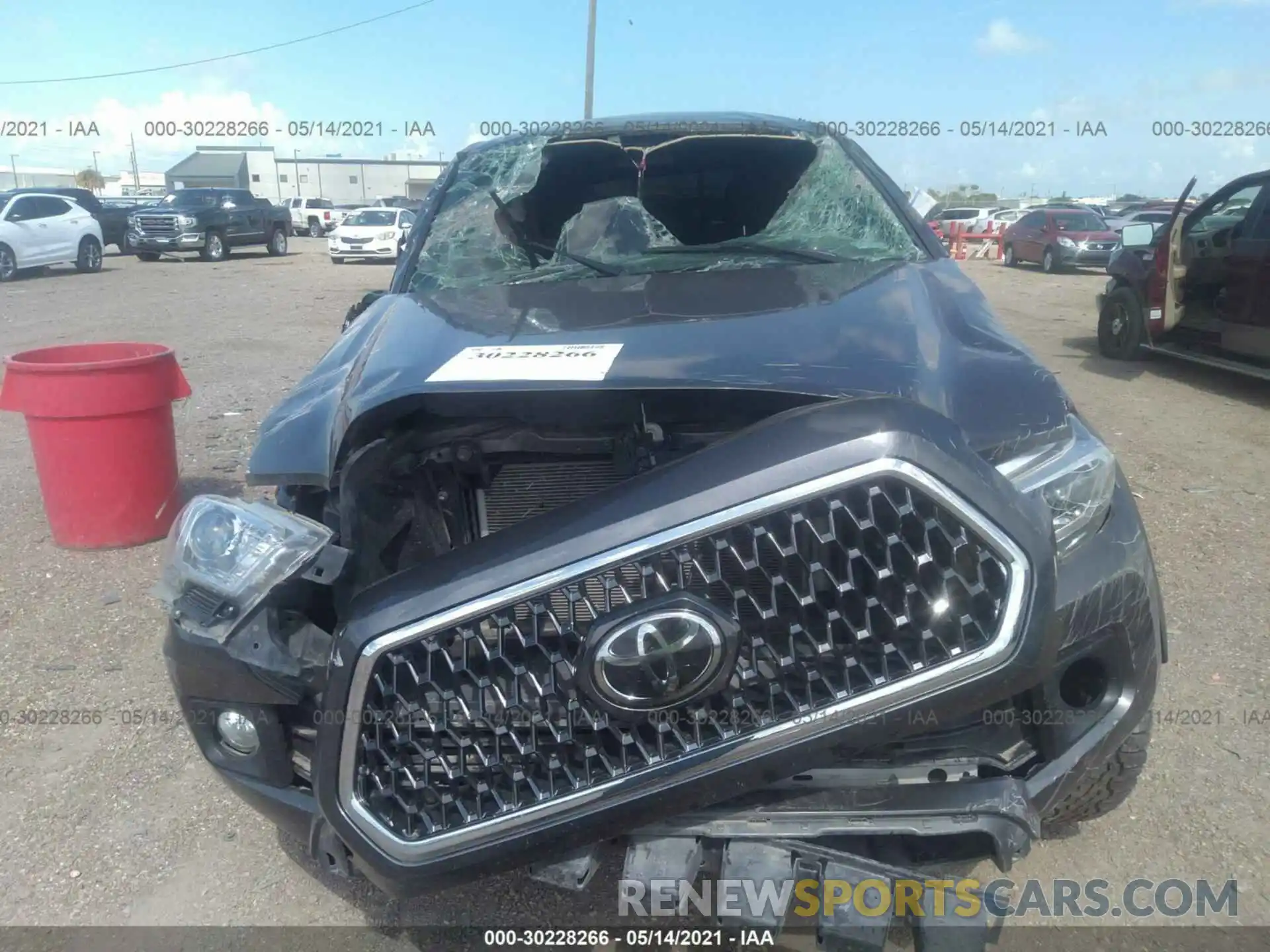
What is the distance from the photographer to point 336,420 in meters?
2.16

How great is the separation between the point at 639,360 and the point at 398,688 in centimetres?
80

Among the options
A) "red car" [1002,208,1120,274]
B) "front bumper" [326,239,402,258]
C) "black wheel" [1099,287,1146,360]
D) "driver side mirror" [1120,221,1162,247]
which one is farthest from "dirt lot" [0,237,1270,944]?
"front bumper" [326,239,402,258]

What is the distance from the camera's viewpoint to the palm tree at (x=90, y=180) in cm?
6762

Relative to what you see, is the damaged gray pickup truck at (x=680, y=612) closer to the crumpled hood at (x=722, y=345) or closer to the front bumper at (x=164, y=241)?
the crumpled hood at (x=722, y=345)

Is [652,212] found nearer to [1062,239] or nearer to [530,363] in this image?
[530,363]

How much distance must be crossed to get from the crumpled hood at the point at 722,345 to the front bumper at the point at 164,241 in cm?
2234

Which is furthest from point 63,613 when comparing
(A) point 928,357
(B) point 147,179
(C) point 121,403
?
(B) point 147,179

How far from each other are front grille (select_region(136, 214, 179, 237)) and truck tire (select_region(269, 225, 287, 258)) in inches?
116

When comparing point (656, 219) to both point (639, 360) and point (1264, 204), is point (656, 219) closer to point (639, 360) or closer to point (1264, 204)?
point (639, 360)

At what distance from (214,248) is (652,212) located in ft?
73.7

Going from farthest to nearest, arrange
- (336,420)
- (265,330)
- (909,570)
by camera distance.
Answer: (265,330), (336,420), (909,570)

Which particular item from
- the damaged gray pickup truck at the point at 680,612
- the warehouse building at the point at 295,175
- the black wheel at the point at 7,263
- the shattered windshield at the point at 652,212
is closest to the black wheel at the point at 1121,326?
the shattered windshield at the point at 652,212

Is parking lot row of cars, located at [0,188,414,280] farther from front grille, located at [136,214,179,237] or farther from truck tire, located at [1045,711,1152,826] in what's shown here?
truck tire, located at [1045,711,1152,826]

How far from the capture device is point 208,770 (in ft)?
9.64
